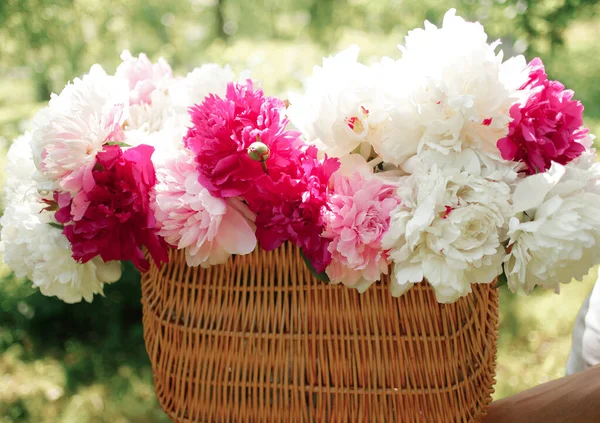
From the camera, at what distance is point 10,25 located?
9.59 ft

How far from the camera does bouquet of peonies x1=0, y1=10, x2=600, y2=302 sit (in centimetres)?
72

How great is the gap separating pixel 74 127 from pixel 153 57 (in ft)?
8.92

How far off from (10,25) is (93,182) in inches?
99.9

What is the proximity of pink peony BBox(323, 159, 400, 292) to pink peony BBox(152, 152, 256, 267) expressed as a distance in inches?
4.4

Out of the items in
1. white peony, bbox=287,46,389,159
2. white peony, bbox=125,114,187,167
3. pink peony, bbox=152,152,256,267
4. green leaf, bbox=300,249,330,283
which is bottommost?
green leaf, bbox=300,249,330,283

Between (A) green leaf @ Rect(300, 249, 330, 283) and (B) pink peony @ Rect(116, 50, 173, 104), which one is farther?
(B) pink peony @ Rect(116, 50, 173, 104)

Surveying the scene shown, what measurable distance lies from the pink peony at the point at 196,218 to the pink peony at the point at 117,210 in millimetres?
21

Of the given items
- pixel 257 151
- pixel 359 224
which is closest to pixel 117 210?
pixel 257 151

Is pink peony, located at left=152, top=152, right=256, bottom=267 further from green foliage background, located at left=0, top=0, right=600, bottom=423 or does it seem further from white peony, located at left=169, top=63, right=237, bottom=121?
green foliage background, located at left=0, top=0, right=600, bottom=423

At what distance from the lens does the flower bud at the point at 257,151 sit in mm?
738

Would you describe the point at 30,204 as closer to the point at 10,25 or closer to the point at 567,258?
the point at 567,258

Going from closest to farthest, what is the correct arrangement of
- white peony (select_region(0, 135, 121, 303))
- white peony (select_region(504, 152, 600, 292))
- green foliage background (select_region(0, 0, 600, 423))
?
white peony (select_region(504, 152, 600, 292)), white peony (select_region(0, 135, 121, 303)), green foliage background (select_region(0, 0, 600, 423))

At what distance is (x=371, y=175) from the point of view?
0.77 metres

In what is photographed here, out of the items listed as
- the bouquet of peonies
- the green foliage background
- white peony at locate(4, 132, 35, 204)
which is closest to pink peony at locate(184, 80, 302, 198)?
the bouquet of peonies
